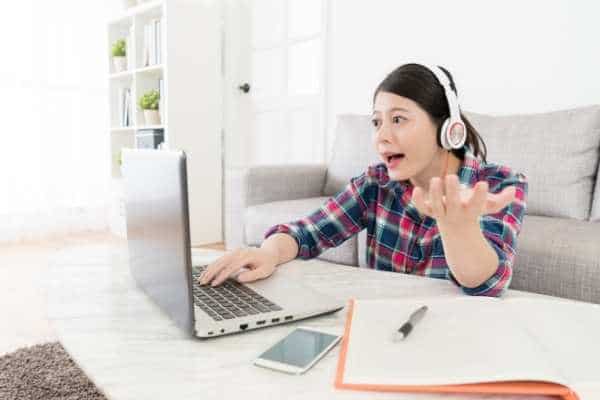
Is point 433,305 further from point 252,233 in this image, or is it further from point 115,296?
point 252,233

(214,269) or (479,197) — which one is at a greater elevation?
(479,197)

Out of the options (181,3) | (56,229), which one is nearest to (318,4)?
(181,3)

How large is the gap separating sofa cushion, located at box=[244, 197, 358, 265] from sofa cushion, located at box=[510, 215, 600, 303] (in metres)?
0.60

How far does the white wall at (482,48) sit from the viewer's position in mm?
2084

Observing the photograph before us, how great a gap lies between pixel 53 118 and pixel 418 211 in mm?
3330

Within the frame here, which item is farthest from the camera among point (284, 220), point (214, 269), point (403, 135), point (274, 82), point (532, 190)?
point (274, 82)

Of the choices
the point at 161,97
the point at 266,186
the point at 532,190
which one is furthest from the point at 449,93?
the point at 161,97

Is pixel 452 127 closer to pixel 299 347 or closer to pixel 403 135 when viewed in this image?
pixel 403 135

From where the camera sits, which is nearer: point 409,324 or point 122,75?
point 409,324

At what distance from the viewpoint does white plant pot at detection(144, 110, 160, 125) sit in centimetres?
340

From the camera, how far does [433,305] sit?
66 cm

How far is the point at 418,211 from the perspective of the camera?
0.90m

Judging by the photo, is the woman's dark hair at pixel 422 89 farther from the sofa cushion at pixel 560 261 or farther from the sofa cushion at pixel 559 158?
the sofa cushion at pixel 559 158

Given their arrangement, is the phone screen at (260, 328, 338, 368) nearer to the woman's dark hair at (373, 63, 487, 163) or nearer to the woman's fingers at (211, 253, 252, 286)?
the woman's fingers at (211, 253, 252, 286)
